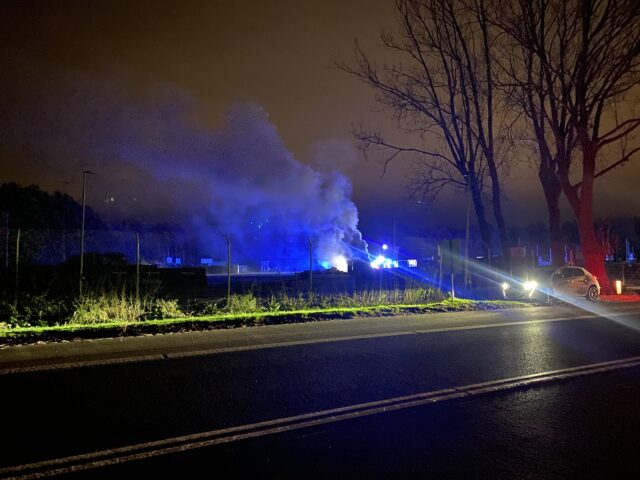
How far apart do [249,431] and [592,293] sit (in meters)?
21.6

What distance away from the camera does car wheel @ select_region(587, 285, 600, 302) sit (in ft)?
75.0

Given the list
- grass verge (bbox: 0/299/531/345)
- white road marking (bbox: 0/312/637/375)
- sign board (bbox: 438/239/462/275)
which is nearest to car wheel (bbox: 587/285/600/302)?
sign board (bbox: 438/239/462/275)

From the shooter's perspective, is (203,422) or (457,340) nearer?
(203,422)

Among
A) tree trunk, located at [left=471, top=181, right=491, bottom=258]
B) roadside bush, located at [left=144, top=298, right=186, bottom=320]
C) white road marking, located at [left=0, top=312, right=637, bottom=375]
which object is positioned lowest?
white road marking, located at [left=0, top=312, right=637, bottom=375]

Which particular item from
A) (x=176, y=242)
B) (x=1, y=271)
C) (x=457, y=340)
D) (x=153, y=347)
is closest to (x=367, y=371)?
(x=457, y=340)

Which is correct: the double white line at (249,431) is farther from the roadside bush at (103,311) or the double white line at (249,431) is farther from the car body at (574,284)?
the car body at (574,284)

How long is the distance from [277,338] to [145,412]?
535 centimetres

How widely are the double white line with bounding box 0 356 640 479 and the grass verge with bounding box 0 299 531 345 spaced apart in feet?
23.2

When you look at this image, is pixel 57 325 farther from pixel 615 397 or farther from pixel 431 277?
pixel 431 277

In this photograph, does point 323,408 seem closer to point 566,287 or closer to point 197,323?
→ point 197,323

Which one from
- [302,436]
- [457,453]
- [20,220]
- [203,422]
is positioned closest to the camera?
[457,453]

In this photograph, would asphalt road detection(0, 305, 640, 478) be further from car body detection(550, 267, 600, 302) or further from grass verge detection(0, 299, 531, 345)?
car body detection(550, 267, 600, 302)

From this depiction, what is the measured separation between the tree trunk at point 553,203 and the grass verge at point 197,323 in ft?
40.3

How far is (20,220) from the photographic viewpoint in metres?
47.7
